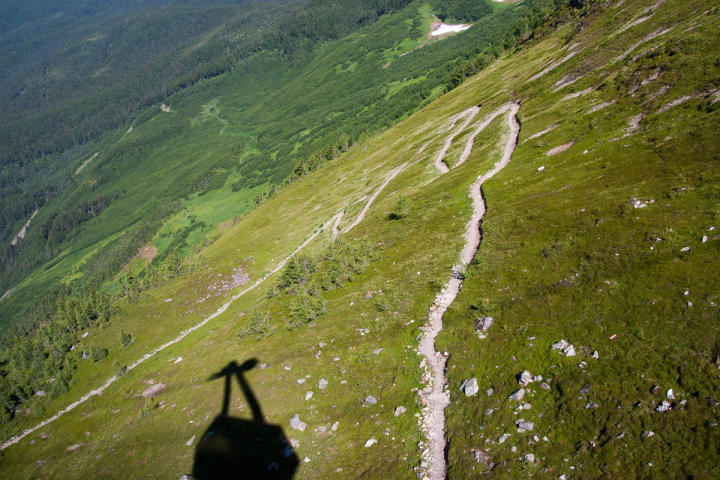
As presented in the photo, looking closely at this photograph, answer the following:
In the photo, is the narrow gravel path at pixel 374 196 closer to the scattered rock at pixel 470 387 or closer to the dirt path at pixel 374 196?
the dirt path at pixel 374 196

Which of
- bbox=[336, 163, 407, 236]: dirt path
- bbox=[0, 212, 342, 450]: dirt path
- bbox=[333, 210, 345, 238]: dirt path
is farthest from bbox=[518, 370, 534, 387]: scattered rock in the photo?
bbox=[0, 212, 342, 450]: dirt path

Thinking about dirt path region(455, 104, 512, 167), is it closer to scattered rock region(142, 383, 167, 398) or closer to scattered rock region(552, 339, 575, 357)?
scattered rock region(552, 339, 575, 357)

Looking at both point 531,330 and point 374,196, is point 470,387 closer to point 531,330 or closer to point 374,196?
point 531,330

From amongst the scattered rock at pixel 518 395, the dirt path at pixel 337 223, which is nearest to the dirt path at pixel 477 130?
the dirt path at pixel 337 223

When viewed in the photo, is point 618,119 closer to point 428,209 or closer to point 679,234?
point 428,209

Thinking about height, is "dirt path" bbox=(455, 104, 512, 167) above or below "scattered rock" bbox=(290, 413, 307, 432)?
below

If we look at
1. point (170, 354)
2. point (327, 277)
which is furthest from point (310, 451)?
point (170, 354)
